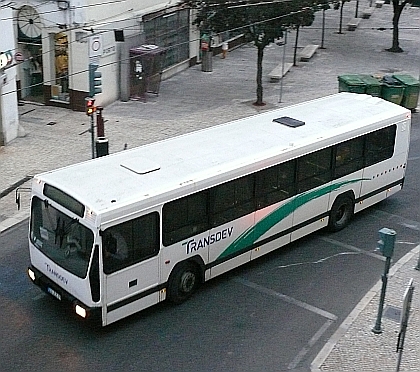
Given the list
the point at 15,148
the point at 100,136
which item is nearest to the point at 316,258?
the point at 100,136

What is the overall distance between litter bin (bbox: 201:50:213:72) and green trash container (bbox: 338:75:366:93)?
6395 millimetres

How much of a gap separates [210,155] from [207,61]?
60.0ft

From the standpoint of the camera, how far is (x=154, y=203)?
37.8 feet

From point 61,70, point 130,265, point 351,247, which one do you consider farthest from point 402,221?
point 61,70

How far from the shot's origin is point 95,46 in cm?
2419

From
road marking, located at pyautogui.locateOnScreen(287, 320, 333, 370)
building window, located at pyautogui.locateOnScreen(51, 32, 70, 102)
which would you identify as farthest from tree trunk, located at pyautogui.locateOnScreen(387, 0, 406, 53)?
road marking, located at pyautogui.locateOnScreen(287, 320, 333, 370)

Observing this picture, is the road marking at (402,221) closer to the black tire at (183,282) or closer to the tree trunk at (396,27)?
the black tire at (183,282)

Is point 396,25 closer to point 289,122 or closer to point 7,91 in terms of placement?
point 7,91

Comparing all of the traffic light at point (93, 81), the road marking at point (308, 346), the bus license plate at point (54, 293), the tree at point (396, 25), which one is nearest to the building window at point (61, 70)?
the traffic light at point (93, 81)

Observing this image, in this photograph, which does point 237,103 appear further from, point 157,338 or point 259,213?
point 157,338

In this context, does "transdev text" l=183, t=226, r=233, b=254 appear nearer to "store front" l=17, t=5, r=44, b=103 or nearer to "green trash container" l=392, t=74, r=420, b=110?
"store front" l=17, t=5, r=44, b=103

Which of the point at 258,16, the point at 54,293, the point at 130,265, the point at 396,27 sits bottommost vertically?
the point at 54,293

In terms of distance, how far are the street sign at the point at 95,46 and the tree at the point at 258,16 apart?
12.4ft

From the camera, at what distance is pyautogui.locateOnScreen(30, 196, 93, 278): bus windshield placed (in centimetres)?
1110
